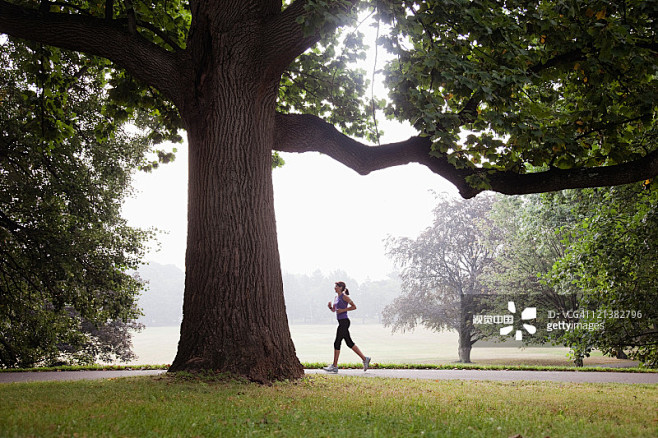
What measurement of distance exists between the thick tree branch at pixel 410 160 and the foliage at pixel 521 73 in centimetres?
28

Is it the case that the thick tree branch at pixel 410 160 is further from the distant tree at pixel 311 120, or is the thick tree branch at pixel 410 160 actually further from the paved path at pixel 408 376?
the paved path at pixel 408 376

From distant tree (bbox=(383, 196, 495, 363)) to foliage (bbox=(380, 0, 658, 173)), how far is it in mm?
20226

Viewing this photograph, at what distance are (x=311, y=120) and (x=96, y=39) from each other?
3811mm

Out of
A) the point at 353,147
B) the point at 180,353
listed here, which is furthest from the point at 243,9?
the point at 180,353

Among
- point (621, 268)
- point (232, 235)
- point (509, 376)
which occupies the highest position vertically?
point (232, 235)

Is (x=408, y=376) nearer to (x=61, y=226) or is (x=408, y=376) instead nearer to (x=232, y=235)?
(x=232, y=235)

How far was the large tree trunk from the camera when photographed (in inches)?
271

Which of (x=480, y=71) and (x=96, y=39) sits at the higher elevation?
(x=96, y=39)

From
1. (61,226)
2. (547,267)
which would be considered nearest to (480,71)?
(61,226)

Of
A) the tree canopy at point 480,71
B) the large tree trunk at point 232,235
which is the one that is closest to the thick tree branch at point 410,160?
the tree canopy at point 480,71

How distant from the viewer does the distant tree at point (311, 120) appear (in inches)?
263

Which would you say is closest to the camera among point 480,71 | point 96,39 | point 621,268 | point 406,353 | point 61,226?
point 480,71

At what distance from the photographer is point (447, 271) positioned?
28906 mm

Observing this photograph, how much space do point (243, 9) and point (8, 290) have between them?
38.8 ft
